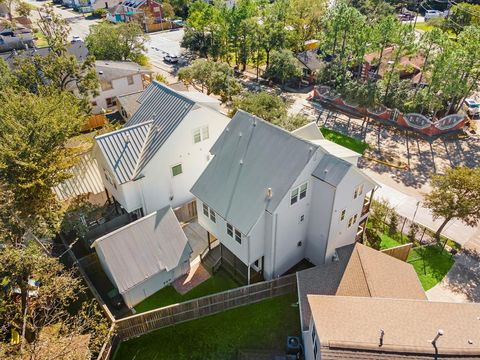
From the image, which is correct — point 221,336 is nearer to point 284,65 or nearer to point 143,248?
point 143,248

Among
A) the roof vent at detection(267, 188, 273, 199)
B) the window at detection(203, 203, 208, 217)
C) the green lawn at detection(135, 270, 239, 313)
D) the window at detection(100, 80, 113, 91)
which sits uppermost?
the roof vent at detection(267, 188, 273, 199)

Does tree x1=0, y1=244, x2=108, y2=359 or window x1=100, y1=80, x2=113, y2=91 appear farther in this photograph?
window x1=100, y1=80, x2=113, y2=91

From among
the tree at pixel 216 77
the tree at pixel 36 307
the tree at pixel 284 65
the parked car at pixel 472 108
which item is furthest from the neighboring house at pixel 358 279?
the tree at pixel 284 65

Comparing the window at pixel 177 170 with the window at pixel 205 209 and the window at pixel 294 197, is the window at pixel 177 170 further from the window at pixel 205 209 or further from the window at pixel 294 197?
the window at pixel 294 197

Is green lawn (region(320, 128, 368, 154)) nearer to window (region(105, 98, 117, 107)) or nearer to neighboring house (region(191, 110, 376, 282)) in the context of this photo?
neighboring house (region(191, 110, 376, 282))

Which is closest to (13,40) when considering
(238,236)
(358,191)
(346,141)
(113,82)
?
(113,82)

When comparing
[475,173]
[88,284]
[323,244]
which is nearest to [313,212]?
[323,244]

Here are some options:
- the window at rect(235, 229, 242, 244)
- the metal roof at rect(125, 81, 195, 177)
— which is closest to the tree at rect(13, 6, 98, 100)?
the metal roof at rect(125, 81, 195, 177)
